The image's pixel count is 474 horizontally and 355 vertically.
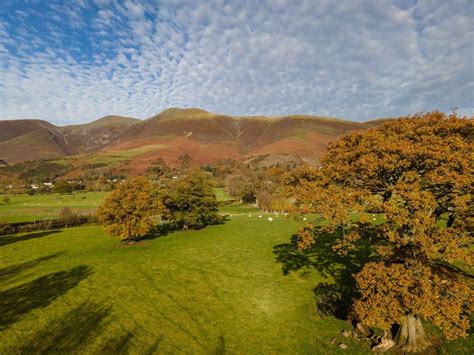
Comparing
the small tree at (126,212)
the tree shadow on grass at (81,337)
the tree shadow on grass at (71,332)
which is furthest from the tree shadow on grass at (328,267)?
the small tree at (126,212)

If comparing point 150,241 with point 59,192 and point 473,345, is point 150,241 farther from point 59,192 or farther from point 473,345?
point 59,192

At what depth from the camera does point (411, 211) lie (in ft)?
47.2

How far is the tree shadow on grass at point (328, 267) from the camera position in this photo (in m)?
20.9

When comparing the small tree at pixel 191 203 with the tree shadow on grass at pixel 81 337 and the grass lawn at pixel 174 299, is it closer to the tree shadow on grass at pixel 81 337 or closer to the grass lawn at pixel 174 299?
the grass lawn at pixel 174 299

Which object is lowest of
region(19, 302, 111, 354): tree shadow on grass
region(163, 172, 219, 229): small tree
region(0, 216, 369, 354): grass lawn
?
region(0, 216, 369, 354): grass lawn

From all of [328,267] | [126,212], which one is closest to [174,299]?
[328,267]

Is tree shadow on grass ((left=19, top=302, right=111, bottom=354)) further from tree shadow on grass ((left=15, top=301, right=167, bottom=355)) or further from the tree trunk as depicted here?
the tree trunk

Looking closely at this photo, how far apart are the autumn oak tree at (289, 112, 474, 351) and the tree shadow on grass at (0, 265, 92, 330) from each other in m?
19.0

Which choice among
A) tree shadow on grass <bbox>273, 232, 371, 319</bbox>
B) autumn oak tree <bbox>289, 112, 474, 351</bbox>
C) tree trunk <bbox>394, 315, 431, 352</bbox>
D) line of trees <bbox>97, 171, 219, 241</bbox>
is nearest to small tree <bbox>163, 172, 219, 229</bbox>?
line of trees <bbox>97, 171, 219, 241</bbox>

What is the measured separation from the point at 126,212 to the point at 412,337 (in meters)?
31.4

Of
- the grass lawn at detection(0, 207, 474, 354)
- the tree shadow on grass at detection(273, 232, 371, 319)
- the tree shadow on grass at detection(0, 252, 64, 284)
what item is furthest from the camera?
the tree shadow on grass at detection(0, 252, 64, 284)

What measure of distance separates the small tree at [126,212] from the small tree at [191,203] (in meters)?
8.60

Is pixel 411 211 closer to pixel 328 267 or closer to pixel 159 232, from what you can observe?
pixel 328 267

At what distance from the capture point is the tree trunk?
1575 centimetres
